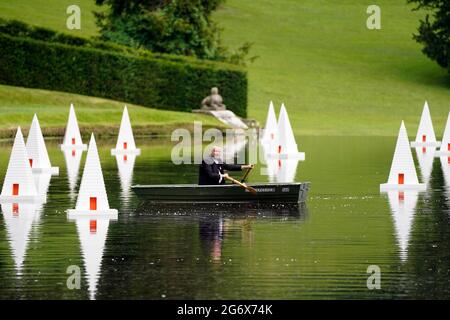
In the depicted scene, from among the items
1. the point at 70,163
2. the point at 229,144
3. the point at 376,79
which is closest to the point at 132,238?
the point at 70,163

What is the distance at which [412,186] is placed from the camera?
29078mm

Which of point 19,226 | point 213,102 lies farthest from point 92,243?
point 213,102

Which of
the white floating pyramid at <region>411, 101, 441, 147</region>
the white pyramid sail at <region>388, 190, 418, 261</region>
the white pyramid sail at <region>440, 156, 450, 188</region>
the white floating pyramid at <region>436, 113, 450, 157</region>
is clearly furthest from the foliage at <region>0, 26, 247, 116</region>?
the white pyramid sail at <region>388, 190, 418, 261</region>

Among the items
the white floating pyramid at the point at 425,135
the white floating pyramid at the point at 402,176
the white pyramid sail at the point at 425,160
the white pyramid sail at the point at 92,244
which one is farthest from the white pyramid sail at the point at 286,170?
the white floating pyramid at the point at 425,135

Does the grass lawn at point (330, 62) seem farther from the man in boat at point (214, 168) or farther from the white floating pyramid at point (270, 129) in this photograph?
the man in boat at point (214, 168)

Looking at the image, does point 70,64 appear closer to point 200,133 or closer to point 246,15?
point 200,133

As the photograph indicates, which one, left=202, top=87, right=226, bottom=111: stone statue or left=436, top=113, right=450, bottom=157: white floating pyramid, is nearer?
left=436, top=113, right=450, bottom=157: white floating pyramid

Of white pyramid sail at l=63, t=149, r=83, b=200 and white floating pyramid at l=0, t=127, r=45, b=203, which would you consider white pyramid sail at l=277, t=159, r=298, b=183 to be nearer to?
white pyramid sail at l=63, t=149, r=83, b=200

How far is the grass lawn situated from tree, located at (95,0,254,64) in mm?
4495

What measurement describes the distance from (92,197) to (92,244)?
3483 mm

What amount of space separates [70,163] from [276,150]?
21.4 ft

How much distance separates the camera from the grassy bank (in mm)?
51656

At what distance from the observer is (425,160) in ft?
133

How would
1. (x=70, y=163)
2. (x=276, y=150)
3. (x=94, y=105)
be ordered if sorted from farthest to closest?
(x=94, y=105) < (x=276, y=150) < (x=70, y=163)
